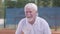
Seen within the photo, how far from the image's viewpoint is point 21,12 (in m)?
11.7

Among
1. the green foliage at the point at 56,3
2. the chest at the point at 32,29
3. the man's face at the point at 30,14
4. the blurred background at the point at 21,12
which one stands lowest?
the blurred background at the point at 21,12

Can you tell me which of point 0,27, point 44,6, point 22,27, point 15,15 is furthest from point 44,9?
point 22,27

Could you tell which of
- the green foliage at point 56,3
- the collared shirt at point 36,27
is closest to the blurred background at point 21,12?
the green foliage at point 56,3

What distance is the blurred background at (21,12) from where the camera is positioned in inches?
459

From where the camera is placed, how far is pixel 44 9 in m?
11.8

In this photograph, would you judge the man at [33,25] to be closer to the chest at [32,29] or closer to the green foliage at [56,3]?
the chest at [32,29]

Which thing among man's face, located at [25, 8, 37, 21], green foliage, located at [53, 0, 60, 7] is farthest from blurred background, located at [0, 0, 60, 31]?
man's face, located at [25, 8, 37, 21]

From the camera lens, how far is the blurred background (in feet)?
38.2

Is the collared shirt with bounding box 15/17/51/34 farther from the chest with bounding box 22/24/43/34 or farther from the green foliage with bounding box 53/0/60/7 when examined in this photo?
the green foliage with bounding box 53/0/60/7

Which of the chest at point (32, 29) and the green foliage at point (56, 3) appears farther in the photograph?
the green foliage at point (56, 3)

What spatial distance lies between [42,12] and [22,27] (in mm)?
8154

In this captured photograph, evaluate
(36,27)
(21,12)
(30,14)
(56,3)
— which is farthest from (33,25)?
(56,3)

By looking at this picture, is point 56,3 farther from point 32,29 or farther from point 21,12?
point 32,29

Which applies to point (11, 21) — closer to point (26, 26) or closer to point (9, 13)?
point (9, 13)
